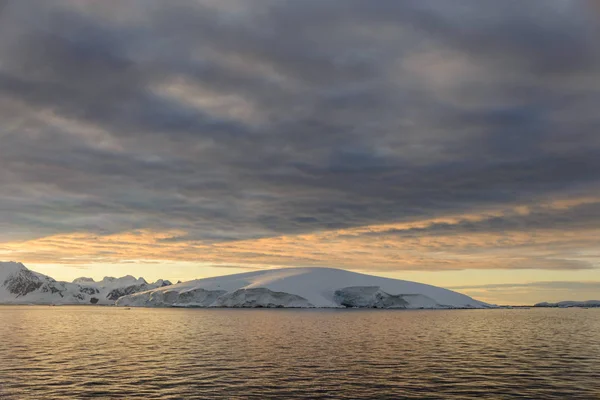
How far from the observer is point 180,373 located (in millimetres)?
38656

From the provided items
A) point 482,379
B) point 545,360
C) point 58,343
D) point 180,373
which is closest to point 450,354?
point 545,360

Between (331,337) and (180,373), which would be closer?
(180,373)

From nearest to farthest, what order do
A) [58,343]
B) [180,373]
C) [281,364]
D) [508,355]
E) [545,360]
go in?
[180,373] < [281,364] < [545,360] < [508,355] < [58,343]

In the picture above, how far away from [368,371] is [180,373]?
14.5m

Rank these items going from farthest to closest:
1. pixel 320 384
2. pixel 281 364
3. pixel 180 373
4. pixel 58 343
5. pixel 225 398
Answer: pixel 58 343
pixel 281 364
pixel 180 373
pixel 320 384
pixel 225 398

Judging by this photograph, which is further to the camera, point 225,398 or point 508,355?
point 508,355

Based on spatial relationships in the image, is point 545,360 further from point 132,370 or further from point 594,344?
point 132,370

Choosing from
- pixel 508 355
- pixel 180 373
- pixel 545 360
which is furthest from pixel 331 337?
pixel 180 373

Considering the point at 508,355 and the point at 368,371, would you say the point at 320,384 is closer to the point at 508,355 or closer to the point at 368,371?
the point at 368,371

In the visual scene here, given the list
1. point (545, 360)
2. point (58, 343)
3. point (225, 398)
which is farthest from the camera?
point (58, 343)

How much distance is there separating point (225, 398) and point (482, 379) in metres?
18.7

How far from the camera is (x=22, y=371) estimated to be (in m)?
39.4

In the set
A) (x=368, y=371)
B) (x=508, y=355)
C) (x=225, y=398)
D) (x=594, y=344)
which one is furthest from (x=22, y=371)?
(x=594, y=344)

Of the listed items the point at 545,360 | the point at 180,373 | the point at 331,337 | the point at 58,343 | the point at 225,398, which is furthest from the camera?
the point at 331,337
